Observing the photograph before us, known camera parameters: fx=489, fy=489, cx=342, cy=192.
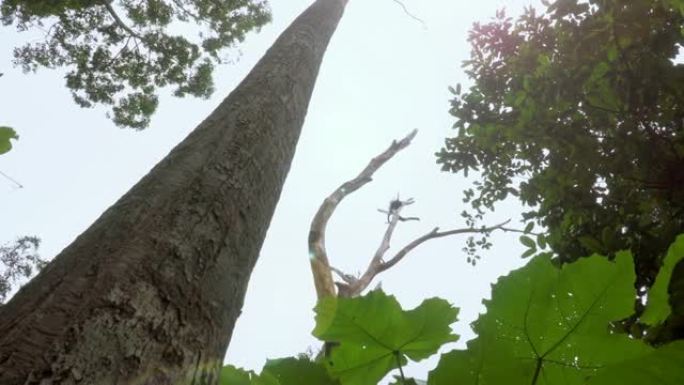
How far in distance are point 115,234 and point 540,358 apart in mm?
700

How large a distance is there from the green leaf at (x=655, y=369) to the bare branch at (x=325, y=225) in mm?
1645

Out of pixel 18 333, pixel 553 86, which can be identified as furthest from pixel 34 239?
pixel 18 333

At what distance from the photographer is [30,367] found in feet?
1.83

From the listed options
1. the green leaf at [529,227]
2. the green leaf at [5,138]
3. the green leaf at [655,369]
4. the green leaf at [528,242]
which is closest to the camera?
the green leaf at [655,369]

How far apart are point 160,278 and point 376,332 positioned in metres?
0.39

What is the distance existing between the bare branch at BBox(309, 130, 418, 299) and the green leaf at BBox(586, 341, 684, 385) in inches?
64.8

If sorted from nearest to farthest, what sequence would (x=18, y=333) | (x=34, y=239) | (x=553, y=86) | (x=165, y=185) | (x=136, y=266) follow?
(x=18, y=333)
(x=136, y=266)
(x=165, y=185)
(x=553, y=86)
(x=34, y=239)

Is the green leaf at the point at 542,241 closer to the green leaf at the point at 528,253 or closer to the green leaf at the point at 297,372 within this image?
the green leaf at the point at 528,253

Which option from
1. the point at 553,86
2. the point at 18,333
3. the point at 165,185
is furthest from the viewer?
the point at 553,86

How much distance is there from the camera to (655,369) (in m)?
0.42

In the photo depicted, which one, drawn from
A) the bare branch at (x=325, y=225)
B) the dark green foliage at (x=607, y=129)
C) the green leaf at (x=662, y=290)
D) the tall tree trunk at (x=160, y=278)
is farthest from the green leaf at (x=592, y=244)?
the green leaf at (x=662, y=290)

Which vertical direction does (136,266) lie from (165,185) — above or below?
below

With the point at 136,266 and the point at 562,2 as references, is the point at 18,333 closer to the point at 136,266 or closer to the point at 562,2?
the point at 136,266

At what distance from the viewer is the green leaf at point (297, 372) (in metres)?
0.56
